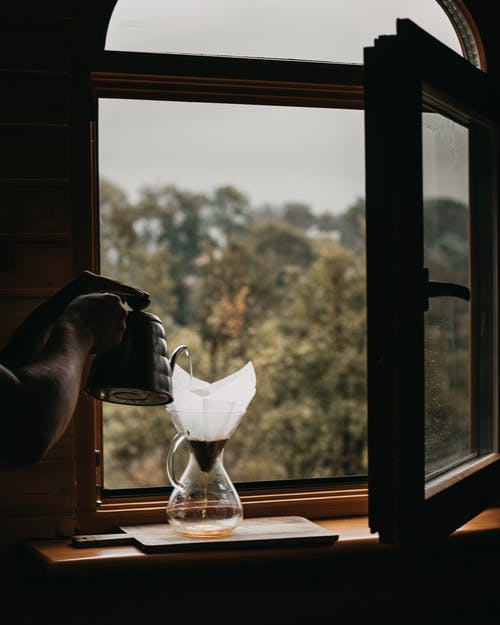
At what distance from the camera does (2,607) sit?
1624 mm

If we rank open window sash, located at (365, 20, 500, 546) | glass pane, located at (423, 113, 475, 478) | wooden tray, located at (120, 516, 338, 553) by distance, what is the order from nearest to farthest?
open window sash, located at (365, 20, 500, 546), wooden tray, located at (120, 516, 338, 553), glass pane, located at (423, 113, 475, 478)

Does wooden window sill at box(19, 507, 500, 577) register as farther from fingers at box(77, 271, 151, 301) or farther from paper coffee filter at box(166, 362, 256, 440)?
fingers at box(77, 271, 151, 301)

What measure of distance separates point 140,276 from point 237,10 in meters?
4.44

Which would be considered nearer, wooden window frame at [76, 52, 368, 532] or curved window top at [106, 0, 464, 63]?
wooden window frame at [76, 52, 368, 532]

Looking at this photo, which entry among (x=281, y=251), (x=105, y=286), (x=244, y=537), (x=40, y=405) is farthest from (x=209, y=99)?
(x=281, y=251)

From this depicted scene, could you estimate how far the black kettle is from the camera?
1403 mm

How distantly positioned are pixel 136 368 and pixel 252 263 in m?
7.62

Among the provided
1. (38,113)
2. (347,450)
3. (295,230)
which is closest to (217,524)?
(38,113)

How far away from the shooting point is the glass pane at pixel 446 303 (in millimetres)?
1760

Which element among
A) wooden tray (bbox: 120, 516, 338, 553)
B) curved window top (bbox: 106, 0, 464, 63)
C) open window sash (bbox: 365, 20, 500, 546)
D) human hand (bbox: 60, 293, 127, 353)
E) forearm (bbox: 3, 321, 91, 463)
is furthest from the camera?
curved window top (bbox: 106, 0, 464, 63)

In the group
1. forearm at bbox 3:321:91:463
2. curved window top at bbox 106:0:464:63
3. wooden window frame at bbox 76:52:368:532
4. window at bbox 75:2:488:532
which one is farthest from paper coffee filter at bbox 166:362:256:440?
window at bbox 75:2:488:532

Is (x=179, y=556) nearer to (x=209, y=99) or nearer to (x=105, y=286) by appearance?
(x=105, y=286)

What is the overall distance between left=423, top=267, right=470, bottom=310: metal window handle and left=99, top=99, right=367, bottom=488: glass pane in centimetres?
661

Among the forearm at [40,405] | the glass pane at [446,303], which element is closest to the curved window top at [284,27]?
the glass pane at [446,303]
